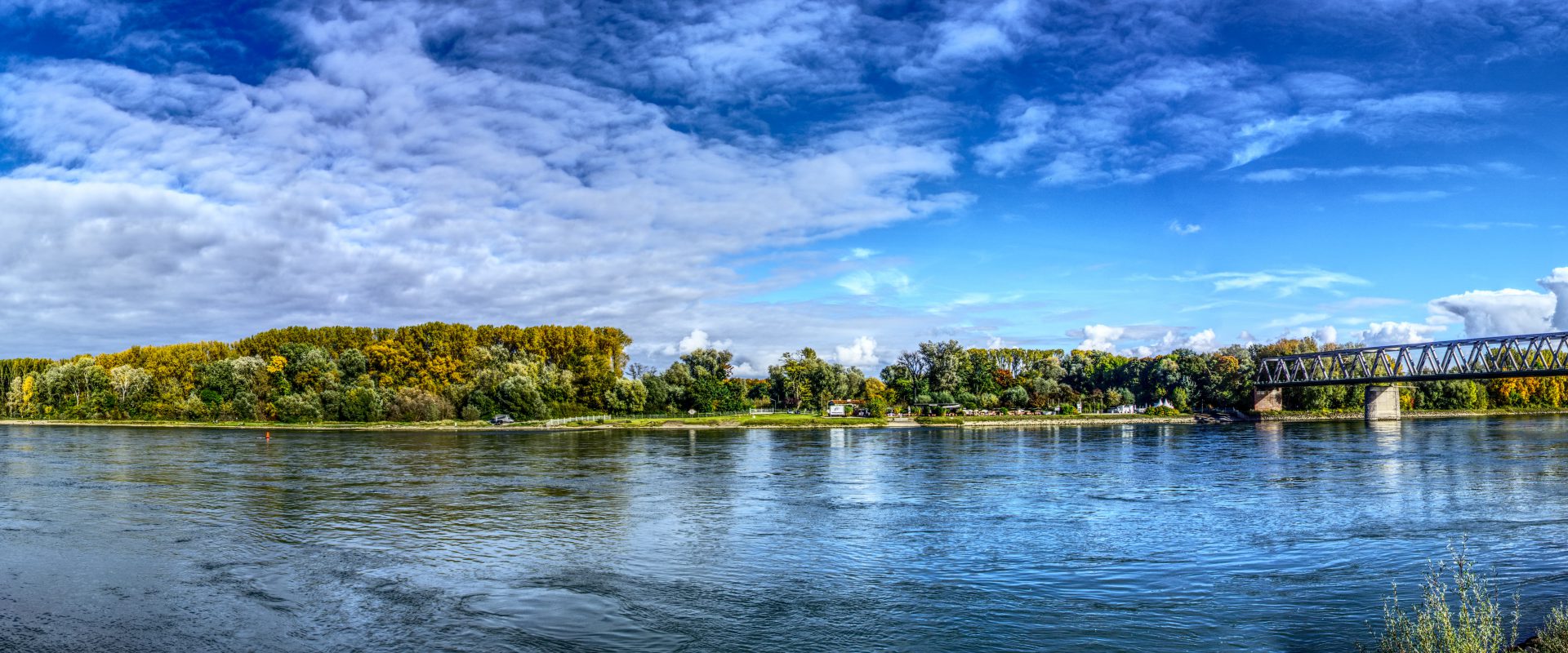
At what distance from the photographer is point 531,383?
108 metres

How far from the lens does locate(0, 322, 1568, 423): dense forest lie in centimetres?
11206

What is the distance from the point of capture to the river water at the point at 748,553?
16406 millimetres

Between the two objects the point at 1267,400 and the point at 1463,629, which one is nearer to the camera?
the point at 1463,629

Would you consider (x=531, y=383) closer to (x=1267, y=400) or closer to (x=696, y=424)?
(x=696, y=424)

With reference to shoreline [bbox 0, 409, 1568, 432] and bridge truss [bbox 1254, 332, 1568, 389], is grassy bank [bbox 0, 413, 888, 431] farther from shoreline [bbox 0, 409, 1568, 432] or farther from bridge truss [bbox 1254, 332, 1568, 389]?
bridge truss [bbox 1254, 332, 1568, 389]

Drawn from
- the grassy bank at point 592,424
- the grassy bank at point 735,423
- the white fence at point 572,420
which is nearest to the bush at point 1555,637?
the grassy bank at point 735,423

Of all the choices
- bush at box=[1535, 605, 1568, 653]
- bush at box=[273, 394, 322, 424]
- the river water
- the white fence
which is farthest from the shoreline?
bush at box=[1535, 605, 1568, 653]

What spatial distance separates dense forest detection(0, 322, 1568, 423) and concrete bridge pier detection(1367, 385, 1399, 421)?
12.3 m

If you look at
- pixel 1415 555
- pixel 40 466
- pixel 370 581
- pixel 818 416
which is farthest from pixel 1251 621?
pixel 818 416

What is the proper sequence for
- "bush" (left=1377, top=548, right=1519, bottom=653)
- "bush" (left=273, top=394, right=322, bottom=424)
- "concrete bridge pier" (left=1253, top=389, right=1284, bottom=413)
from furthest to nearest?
"concrete bridge pier" (left=1253, top=389, right=1284, bottom=413)
"bush" (left=273, top=394, right=322, bottom=424)
"bush" (left=1377, top=548, right=1519, bottom=653)

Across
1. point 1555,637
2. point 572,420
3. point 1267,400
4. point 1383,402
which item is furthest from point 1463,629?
point 1267,400

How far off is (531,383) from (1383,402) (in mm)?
114289

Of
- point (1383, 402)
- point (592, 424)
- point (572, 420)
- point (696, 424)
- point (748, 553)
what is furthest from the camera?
point (1383, 402)

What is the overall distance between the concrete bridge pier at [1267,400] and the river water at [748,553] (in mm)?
86923
